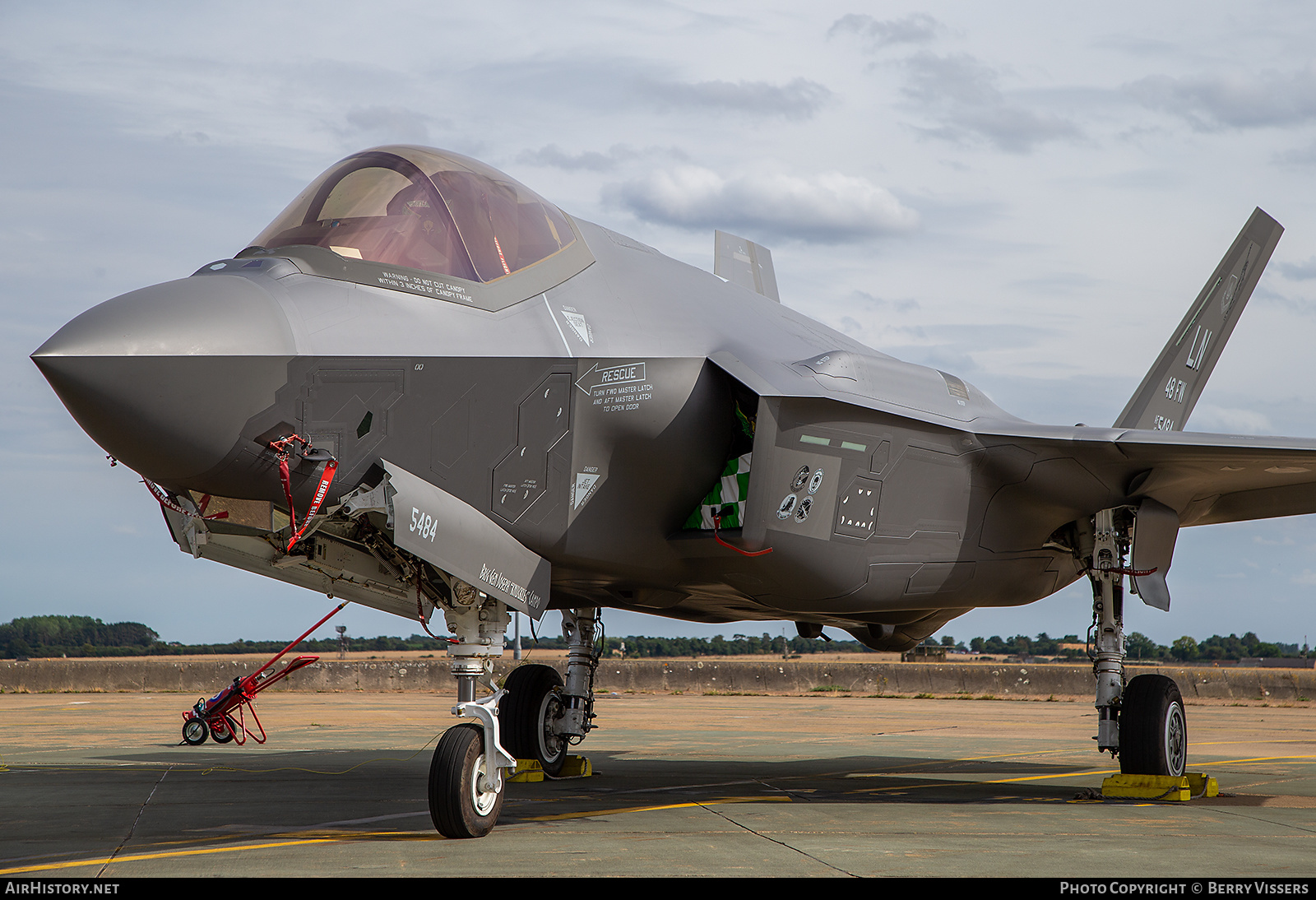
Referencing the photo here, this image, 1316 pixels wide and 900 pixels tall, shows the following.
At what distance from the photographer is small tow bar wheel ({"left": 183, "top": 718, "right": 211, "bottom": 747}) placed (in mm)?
16438

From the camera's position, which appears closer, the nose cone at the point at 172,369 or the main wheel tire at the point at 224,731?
the nose cone at the point at 172,369

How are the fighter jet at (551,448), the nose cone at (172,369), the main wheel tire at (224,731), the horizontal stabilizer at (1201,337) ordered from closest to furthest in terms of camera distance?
1. the nose cone at (172,369)
2. the fighter jet at (551,448)
3. the horizontal stabilizer at (1201,337)
4. the main wheel tire at (224,731)

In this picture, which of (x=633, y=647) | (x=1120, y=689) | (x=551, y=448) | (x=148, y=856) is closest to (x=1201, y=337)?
(x=1120, y=689)

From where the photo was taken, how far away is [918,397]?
898cm

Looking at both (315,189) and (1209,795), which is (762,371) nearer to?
(315,189)

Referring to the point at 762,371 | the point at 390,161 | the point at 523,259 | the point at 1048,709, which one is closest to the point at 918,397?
the point at 762,371

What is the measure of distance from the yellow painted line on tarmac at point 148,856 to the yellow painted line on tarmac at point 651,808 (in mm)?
1638

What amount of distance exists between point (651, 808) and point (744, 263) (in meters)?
6.56

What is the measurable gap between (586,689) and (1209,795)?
6.01 m

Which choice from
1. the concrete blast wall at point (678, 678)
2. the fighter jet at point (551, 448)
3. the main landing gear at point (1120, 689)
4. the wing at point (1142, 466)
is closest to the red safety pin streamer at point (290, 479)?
the fighter jet at point (551, 448)

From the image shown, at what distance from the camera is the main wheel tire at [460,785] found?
6797mm

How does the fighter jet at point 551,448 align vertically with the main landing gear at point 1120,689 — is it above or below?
above

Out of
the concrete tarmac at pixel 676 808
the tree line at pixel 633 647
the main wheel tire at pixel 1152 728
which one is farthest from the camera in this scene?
the tree line at pixel 633 647

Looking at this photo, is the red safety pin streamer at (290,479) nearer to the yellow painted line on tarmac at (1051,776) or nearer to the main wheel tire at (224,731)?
the yellow painted line on tarmac at (1051,776)
